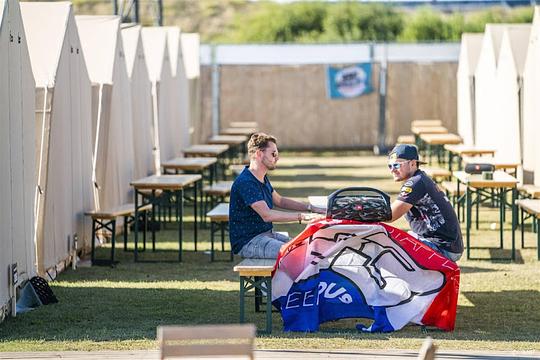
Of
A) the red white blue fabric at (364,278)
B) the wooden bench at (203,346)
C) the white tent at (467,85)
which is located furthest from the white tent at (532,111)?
the wooden bench at (203,346)

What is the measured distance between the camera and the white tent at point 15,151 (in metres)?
9.84

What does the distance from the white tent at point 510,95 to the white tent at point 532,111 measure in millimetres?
420

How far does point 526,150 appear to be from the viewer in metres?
18.1

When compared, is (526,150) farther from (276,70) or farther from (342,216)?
(276,70)

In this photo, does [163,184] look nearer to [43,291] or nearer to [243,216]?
[43,291]

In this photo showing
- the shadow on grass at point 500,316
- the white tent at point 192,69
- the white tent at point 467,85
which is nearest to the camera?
the shadow on grass at point 500,316

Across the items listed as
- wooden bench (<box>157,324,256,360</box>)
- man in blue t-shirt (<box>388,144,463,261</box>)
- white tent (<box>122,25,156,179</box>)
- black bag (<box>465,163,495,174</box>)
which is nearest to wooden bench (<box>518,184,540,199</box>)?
black bag (<box>465,163,495,174</box>)

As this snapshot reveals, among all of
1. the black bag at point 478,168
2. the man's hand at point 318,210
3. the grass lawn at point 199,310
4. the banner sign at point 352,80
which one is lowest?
the grass lawn at point 199,310

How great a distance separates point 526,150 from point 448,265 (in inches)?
358

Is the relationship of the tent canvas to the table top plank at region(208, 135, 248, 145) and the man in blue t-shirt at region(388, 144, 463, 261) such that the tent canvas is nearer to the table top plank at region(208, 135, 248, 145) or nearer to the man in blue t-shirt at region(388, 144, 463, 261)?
the table top plank at region(208, 135, 248, 145)

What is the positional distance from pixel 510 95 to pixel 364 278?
10.9 m

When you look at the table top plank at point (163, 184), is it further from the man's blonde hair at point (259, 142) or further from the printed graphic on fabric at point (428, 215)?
the printed graphic on fabric at point (428, 215)

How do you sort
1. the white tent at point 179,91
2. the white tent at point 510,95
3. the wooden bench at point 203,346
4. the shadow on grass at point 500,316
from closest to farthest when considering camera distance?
the wooden bench at point 203,346
the shadow on grass at point 500,316
the white tent at point 510,95
the white tent at point 179,91

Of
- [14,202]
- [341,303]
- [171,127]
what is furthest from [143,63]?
[341,303]
